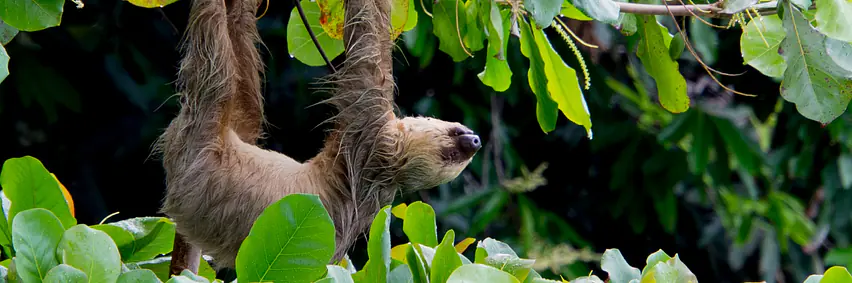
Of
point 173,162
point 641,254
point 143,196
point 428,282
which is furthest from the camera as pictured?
point 641,254

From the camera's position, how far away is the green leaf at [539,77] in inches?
110

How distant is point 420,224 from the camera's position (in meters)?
2.38

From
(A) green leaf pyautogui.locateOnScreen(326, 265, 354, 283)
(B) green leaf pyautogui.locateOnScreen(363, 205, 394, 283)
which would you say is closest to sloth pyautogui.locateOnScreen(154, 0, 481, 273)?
(B) green leaf pyautogui.locateOnScreen(363, 205, 394, 283)

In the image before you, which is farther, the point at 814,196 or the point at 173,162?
the point at 814,196

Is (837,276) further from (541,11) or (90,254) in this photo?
(90,254)

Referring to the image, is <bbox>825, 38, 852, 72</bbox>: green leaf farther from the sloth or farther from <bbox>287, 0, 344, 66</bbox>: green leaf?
<bbox>287, 0, 344, 66</bbox>: green leaf

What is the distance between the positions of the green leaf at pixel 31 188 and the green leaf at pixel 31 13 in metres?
0.30

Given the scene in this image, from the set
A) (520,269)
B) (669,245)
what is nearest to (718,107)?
(669,245)

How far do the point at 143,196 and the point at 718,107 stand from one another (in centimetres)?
384

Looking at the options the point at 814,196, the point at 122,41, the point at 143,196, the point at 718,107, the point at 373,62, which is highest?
the point at 373,62

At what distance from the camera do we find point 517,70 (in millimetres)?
5770

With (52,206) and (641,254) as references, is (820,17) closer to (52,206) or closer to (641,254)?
(52,206)

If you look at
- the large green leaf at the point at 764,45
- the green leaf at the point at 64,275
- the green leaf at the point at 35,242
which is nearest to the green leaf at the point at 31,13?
the green leaf at the point at 35,242

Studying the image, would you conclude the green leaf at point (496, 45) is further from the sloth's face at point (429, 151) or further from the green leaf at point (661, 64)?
the green leaf at point (661, 64)
